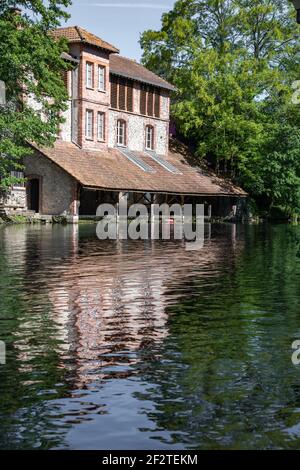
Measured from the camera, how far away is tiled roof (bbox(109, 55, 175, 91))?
171ft

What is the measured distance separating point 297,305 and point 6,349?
6.04 meters

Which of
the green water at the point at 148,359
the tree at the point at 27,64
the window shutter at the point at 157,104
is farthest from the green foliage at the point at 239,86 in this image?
the green water at the point at 148,359

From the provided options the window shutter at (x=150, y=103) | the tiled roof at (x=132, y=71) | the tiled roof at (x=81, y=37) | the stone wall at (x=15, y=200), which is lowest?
the stone wall at (x=15, y=200)

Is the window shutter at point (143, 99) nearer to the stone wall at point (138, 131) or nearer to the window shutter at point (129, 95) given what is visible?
the stone wall at point (138, 131)

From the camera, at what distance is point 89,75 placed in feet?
160

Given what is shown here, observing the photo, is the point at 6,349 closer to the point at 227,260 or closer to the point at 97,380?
the point at 97,380

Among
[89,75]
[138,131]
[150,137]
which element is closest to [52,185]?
[89,75]

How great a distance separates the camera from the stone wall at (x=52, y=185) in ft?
142

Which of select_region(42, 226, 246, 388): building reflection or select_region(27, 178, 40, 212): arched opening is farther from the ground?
select_region(27, 178, 40, 212): arched opening

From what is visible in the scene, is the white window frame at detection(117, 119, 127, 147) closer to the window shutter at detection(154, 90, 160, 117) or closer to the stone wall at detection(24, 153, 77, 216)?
the window shutter at detection(154, 90, 160, 117)

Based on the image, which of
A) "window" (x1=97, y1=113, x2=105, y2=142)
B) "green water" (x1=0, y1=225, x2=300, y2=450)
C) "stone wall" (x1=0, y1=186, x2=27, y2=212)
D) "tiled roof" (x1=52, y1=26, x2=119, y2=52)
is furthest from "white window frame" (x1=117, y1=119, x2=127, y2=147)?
"green water" (x1=0, y1=225, x2=300, y2=450)

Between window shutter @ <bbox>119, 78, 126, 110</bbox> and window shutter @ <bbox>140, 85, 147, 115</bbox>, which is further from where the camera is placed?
window shutter @ <bbox>140, 85, 147, 115</bbox>

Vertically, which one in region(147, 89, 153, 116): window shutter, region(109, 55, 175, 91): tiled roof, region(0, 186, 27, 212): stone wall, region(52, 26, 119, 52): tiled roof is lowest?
region(0, 186, 27, 212): stone wall

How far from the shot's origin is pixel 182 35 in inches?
2295
